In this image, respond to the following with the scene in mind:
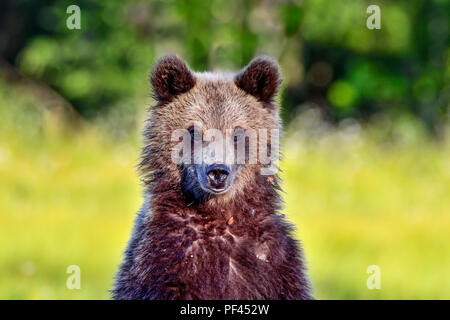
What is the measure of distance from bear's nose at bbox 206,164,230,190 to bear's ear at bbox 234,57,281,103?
0.86 metres

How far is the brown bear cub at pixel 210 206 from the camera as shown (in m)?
5.34

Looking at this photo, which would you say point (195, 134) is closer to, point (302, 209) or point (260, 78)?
point (260, 78)

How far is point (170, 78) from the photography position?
604 cm

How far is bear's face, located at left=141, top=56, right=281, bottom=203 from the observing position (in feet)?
18.6

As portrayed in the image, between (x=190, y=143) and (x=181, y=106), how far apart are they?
36 centimetres

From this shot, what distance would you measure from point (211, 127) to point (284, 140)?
0.76 metres

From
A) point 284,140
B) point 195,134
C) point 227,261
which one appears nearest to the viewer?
point 227,261

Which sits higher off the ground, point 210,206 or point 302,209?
point 210,206

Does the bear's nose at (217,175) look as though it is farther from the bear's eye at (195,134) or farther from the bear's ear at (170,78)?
the bear's ear at (170,78)

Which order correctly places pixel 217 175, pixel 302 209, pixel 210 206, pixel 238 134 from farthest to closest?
pixel 302 209
pixel 238 134
pixel 210 206
pixel 217 175

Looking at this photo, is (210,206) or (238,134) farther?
(238,134)

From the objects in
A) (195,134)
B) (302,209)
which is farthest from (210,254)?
(302,209)

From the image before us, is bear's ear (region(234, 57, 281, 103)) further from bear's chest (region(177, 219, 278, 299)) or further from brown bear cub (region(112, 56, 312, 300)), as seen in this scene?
bear's chest (region(177, 219, 278, 299))
